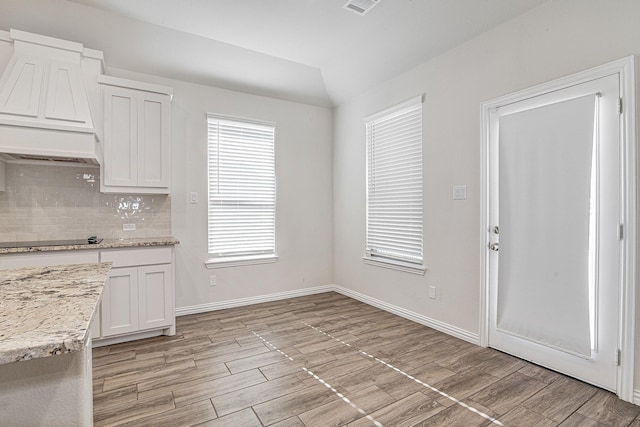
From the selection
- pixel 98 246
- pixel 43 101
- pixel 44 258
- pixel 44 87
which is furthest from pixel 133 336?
pixel 44 87

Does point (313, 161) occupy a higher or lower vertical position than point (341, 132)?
lower

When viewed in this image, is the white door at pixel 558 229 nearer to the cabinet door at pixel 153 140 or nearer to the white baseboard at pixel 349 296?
the white baseboard at pixel 349 296

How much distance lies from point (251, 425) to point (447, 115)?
10.3 ft

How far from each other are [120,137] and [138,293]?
1.54 m

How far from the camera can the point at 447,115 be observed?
332cm

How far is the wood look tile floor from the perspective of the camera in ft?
6.58

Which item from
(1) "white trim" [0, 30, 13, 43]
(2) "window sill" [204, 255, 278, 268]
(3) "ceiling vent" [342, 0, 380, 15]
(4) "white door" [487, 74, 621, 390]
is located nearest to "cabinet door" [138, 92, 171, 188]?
(1) "white trim" [0, 30, 13, 43]

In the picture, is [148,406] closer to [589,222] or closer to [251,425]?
[251,425]

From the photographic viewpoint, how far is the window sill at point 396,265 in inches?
143

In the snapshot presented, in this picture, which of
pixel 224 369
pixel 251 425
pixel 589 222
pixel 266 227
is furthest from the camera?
pixel 266 227

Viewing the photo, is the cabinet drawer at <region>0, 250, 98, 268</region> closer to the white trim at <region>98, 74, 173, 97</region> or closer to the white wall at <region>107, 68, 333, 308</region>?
the white wall at <region>107, 68, 333, 308</region>

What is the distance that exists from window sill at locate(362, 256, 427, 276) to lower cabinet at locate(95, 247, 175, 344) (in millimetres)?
2400

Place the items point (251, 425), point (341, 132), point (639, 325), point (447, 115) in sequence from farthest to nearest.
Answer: point (341, 132), point (447, 115), point (639, 325), point (251, 425)

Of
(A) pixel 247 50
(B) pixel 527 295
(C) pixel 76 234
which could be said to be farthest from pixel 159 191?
(B) pixel 527 295
